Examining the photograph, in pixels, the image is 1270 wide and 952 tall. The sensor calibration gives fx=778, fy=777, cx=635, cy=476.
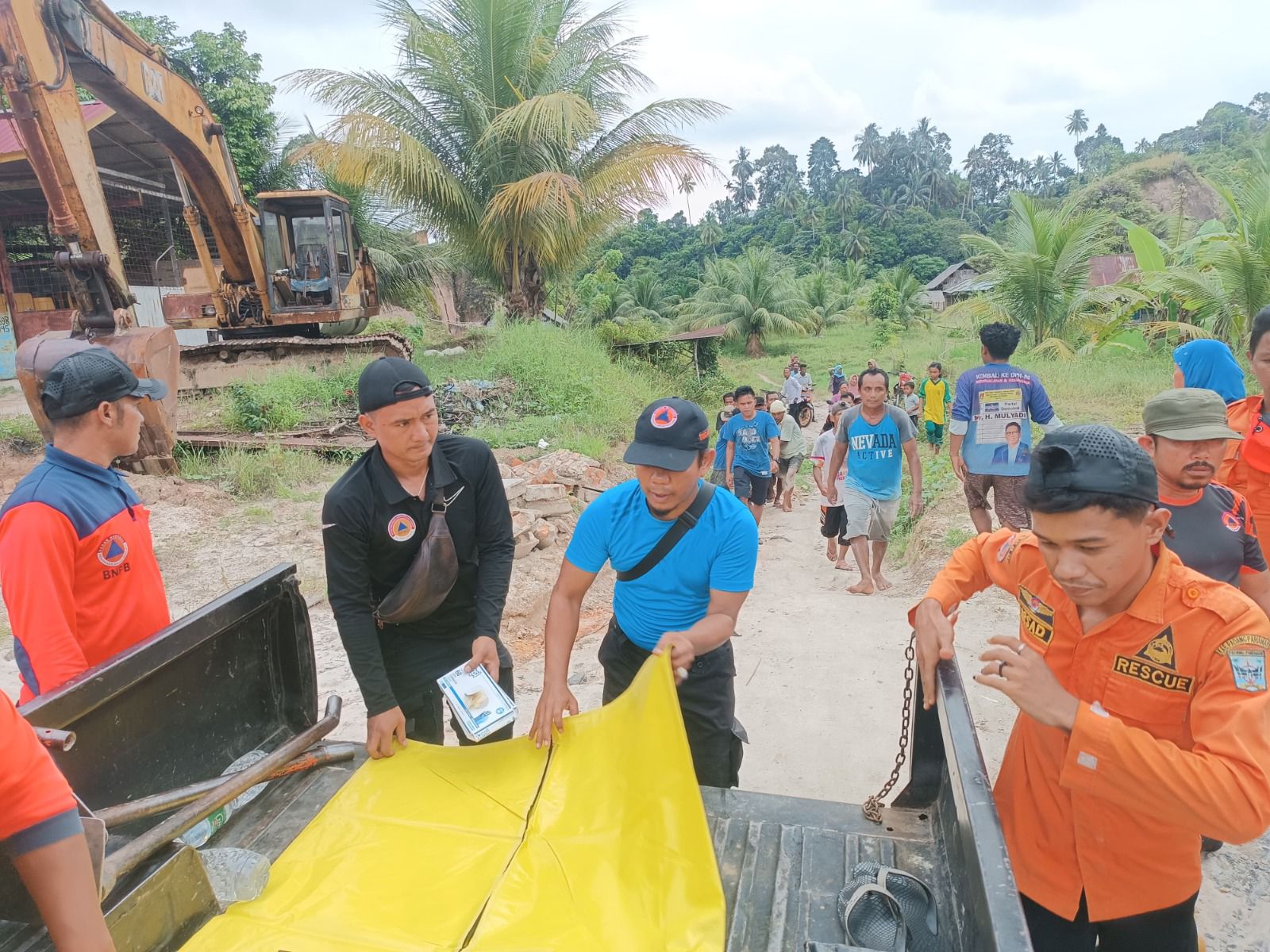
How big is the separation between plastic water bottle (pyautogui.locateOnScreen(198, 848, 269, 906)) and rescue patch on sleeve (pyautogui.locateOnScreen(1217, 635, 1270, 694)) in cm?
220

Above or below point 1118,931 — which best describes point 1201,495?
above

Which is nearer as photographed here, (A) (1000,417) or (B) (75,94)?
(A) (1000,417)

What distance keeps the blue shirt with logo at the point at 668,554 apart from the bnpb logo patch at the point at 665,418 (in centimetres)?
30

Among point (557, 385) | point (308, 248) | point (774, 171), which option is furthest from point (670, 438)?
point (774, 171)

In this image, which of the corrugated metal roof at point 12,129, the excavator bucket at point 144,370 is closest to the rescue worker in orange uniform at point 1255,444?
the excavator bucket at point 144,370

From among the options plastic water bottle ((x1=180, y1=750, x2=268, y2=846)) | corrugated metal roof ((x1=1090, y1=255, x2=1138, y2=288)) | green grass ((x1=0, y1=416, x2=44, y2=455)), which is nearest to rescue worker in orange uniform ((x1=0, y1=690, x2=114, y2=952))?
plastic water bottle ((x1=180, y1=750, x2=268, y2=846))

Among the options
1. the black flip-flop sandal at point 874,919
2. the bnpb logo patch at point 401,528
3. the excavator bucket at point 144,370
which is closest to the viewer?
the black flip-flop sandal at point 874,919

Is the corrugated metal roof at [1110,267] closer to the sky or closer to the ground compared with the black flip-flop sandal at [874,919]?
closer to the sky

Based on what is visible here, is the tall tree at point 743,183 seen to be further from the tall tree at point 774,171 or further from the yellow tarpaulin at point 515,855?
the yellow tarpaulin at point 515,855

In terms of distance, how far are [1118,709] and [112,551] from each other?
2.74 metres

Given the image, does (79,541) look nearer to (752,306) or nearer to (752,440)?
(752,440)

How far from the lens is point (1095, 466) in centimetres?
141

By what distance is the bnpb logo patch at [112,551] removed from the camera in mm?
2375

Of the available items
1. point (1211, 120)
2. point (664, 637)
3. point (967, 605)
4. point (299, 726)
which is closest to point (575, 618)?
point (664, 637)
